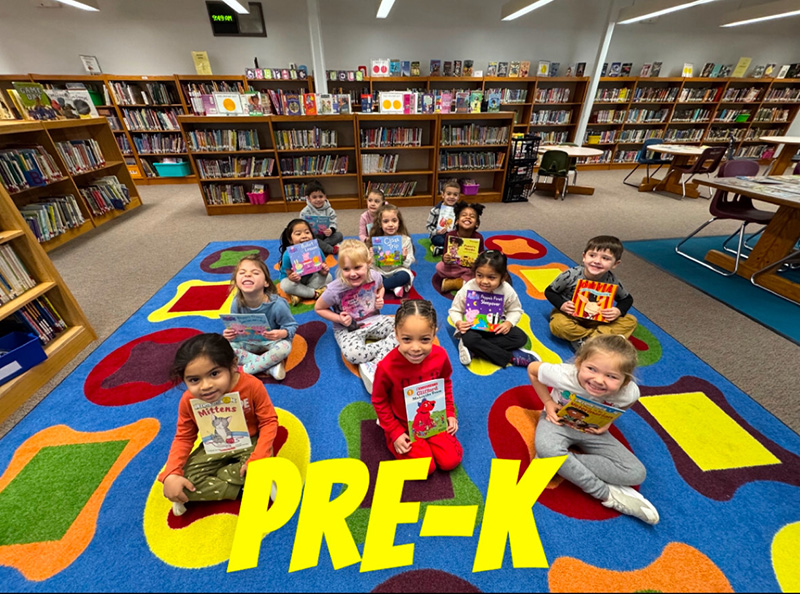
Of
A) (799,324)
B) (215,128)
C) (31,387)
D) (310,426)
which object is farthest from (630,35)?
(31,387)

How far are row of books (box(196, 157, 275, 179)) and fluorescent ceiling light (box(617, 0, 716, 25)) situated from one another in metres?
7.02

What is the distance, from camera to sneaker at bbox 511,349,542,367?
82.1 inches

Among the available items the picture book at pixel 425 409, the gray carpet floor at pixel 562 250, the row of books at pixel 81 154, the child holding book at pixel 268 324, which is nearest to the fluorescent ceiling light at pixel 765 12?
the gray carpet floor at pixel 562 250

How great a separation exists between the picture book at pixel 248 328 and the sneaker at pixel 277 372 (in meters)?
0.15

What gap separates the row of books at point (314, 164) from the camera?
4.96 m

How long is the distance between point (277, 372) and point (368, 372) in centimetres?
56

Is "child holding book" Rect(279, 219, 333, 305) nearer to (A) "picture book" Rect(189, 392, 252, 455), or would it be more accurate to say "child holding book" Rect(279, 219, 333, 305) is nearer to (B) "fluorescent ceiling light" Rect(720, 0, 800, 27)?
(A) "picture book" Rect(189, 392, 252, 455)

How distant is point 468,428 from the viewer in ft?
5.60

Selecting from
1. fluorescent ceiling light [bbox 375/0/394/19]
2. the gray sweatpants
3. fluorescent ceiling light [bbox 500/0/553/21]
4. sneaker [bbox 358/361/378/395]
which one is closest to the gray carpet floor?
the gray sweatpants

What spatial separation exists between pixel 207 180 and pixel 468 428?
5.11m

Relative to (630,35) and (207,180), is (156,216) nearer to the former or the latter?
(207,180)

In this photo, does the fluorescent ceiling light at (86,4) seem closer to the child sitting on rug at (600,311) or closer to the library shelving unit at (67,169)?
the library shelving unit at (67,169)

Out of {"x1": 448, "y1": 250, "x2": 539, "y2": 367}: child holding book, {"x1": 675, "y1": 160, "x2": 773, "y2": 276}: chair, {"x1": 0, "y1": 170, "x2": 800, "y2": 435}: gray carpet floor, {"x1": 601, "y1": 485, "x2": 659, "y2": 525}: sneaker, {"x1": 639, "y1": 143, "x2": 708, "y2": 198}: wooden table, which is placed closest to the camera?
{"x1": 601, "y1": 485, "x2": 659, "y2": 525}: sneaker

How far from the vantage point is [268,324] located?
1.92 metres
